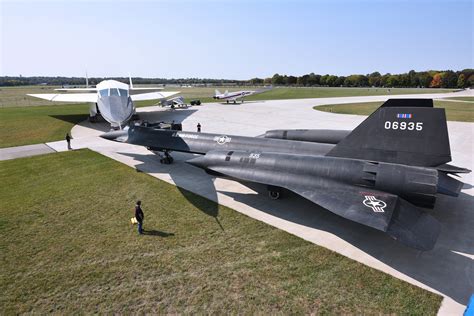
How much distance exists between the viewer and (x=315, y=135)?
18359 mm

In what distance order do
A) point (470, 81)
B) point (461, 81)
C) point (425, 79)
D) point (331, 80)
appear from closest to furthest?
point (470, 81)
point (461, 81)
point (425, 79)
point (331, 80)

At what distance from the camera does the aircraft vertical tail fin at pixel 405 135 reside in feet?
35.9

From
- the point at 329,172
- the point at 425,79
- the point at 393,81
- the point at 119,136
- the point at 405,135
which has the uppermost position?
the point at 393,81

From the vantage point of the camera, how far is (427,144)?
439 inches

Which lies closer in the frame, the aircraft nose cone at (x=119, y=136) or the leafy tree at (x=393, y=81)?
the aircraft nose cone at (x=119, y=136)

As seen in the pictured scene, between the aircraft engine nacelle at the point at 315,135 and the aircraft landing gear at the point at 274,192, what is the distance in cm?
641

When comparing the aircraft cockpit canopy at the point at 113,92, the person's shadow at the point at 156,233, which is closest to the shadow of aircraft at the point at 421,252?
the person's shadow at the point at 156,233

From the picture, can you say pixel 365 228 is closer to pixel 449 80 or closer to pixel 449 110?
pixel 449 110

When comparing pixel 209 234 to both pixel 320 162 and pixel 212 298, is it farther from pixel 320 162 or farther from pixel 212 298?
Answer: pixel 320 162

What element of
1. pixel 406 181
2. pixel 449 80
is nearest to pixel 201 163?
pixel 406 181

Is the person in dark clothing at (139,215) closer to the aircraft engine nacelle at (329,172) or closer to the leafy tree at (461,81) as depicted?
the aircraft engine nacelle at (329,172)

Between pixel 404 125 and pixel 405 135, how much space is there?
43cm

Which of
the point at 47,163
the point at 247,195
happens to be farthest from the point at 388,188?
the point at 47,163

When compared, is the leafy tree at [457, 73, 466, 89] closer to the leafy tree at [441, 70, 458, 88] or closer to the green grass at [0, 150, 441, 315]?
the leafy tree at [441, 70, 458, 88]
